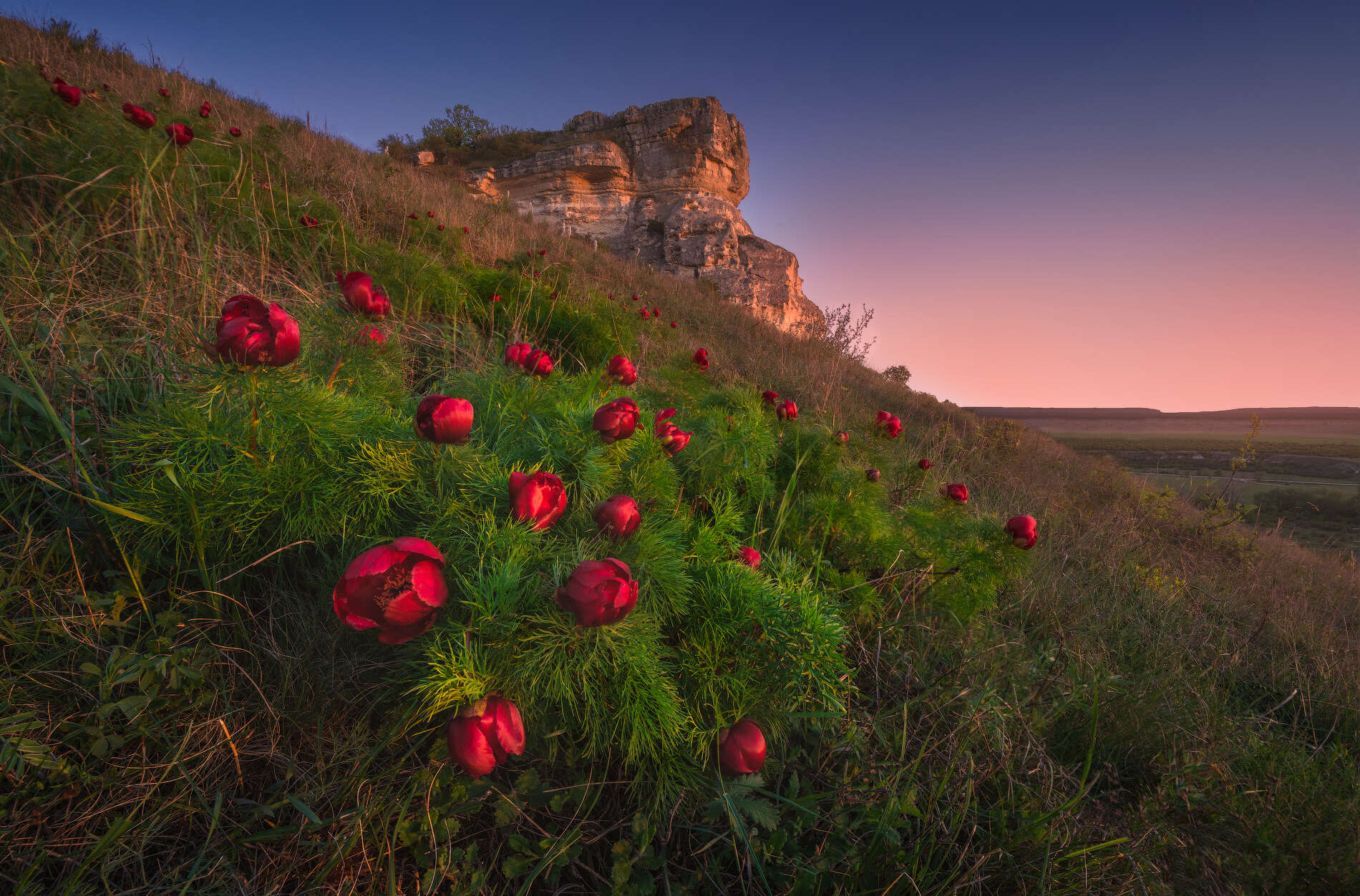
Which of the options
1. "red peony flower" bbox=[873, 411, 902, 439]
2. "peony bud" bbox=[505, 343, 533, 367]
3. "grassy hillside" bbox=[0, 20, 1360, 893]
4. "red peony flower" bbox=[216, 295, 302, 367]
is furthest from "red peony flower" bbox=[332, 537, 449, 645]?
"red peony flower" bbox=[873, 411, 902, 439]

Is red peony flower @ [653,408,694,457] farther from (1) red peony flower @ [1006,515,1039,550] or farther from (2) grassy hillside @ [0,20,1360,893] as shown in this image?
(1) red peony flower @ [1006,515,1039,550]

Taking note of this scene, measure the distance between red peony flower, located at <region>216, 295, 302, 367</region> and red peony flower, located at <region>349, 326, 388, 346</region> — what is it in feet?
1.17

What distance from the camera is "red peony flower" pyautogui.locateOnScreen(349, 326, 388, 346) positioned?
1.26 meters

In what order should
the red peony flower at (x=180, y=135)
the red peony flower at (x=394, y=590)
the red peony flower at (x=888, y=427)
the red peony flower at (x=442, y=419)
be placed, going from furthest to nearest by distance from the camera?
the red peony flower at (x=888, y=427) < the red peony flower at (x=180, y=135) < the red peony flower at (x=442, y=419) < the red peony flower at (x=394, y=590)

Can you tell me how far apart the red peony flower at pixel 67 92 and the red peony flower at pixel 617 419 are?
9.18ft

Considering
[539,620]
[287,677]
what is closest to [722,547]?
[539,620]

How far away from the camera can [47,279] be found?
5.60 feet

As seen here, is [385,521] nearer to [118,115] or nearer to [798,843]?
[798,843]

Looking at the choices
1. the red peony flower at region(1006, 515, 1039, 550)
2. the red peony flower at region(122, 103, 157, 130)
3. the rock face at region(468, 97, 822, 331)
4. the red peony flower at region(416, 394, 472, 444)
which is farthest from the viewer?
the rock face at region(468, 97, 822, 331)

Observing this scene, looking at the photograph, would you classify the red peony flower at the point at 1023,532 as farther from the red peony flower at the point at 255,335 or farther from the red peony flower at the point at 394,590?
the red peony flower at the point at 255,335

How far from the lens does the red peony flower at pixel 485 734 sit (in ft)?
2.50

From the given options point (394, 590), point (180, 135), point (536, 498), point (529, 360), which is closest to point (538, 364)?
point (529, 360)

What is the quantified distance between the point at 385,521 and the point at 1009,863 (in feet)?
5.18

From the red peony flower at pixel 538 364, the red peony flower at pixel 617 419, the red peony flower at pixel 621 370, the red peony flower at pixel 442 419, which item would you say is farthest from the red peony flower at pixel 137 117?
the red peony flower at pixel 617 419
